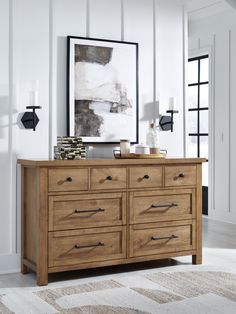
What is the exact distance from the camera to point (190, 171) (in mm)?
4035

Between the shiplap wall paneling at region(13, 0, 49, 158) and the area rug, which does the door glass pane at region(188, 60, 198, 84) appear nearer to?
the shiplap wall paneling at region(13, 0, 49, 158)

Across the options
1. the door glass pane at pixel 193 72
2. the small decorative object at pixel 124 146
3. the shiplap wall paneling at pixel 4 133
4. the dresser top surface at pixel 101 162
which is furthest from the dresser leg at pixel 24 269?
the door glass pane at pixel 193 72

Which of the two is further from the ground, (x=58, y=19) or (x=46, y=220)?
(x=58, y=19)

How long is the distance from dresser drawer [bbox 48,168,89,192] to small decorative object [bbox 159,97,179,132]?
108cm

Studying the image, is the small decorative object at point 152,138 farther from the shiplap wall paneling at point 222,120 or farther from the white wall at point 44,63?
the shiplap wall paneling at point 222,120

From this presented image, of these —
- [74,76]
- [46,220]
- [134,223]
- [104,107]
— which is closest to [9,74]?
[74,76]

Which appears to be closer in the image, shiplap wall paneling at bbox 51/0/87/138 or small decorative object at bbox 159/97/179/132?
shiplap wall paneling at bbox 51/0/87/138

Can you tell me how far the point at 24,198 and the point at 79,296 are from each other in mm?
905

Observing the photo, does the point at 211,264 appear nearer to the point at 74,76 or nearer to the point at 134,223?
the point at 134,223

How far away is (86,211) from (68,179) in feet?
0.85

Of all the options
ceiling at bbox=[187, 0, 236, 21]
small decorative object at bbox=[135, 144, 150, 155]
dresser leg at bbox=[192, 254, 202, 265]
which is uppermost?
ceiling at bbox=[187, 0, 236, 21]

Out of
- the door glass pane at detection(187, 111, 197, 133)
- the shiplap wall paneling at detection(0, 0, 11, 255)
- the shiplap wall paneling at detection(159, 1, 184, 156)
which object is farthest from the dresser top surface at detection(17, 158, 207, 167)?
the door glass pane at detection(187, 111, 197, 133)

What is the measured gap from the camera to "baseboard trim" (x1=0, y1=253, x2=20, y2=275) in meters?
3.83

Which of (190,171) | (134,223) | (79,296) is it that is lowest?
(79,296)
